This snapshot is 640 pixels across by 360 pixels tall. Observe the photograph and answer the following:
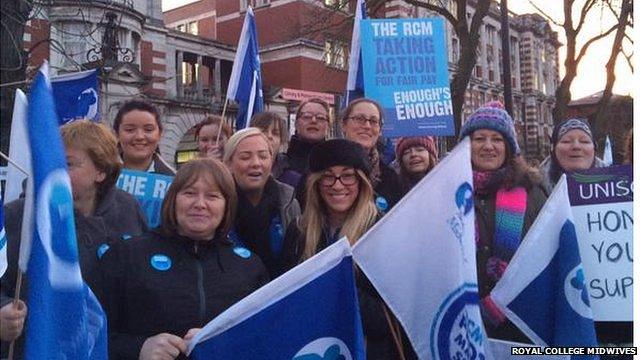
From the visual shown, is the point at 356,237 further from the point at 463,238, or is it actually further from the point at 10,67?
the point at 10,67

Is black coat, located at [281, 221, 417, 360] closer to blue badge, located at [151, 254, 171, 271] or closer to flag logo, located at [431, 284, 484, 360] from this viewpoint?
flag logo, located at [431, 284, 484, 360]

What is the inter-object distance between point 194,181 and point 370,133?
183 centimetres

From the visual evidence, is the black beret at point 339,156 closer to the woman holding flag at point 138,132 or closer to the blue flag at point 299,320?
the blue flag at point 299,320

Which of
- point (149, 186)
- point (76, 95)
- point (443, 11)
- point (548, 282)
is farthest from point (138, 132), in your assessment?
point (443, 11)

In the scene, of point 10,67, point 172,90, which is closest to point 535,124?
point 172,90

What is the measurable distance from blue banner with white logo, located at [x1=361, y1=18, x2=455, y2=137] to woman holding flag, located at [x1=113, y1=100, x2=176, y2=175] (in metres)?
2.57

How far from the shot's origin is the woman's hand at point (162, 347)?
2271 mm

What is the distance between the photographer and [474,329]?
109 inches

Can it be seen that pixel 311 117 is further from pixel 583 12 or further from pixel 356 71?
pixel 583 12

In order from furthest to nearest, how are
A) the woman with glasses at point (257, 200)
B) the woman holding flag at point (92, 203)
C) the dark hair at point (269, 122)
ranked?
the dark hair at point (269, 122), the woman with glasses at point (257, 200), the woman holding flag at point (92, 203)

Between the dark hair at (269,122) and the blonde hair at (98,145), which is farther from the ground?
the dark hair at (269,122)

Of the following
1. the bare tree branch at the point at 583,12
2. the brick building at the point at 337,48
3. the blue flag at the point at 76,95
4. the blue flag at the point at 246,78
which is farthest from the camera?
the brick building at the point at 337,48

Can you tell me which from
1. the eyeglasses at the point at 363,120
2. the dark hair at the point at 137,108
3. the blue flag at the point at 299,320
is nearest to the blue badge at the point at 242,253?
the blue flag at the point at 299,320

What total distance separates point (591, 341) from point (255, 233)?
1.66 meters
